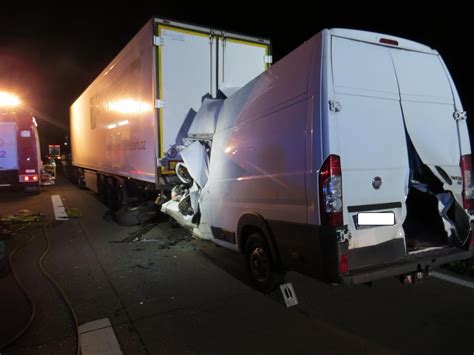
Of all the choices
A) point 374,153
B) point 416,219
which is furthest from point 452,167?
point 374,153

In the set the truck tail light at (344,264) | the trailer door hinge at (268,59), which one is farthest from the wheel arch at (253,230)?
the trailer door hinge at (268,59)

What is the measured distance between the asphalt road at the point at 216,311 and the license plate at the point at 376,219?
1020 mm

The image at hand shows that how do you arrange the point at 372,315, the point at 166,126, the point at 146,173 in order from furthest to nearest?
the point at 146,173 < the point at 166,126 < the point at 372,315

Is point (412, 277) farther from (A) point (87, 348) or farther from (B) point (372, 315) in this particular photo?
(A) point (87, 348)

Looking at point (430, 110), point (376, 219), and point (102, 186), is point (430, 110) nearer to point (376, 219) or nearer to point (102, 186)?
point (376, 219)

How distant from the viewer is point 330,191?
321cm

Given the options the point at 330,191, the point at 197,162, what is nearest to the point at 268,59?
the point at 197,162

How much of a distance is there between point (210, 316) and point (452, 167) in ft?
9.61

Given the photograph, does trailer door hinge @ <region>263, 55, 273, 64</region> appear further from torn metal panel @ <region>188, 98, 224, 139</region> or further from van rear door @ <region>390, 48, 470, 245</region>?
van rear door @ <region>390, 48, 470, 245</region>

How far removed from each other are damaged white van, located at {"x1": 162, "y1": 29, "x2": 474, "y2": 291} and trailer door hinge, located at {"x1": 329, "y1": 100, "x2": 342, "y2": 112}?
0.04 ft

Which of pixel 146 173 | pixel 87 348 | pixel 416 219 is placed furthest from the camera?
pixel 146 173

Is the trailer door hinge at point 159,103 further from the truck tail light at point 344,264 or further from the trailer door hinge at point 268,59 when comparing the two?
the truck tail light at point 344,264

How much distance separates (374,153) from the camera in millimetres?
3432

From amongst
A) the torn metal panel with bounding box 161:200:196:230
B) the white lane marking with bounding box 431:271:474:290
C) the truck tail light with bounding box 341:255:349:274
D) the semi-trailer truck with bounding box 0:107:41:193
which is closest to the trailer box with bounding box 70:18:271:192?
the torn metal panel with bounding box 161:200:196:230
